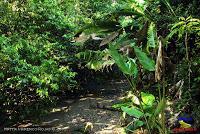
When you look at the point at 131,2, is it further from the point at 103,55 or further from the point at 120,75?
the point at 120,75

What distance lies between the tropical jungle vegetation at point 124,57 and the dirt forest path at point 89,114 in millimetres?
458

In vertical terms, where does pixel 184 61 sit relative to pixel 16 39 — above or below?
below

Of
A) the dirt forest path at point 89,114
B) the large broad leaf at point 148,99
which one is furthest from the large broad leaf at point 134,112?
the dirt forest path at point 89,114

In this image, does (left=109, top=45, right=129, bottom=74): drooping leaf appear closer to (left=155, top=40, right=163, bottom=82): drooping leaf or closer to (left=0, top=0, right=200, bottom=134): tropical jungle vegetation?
(left=0, top=0, right=200, bottom=134): tropical jungle vegetation

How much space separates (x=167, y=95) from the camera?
620 cm

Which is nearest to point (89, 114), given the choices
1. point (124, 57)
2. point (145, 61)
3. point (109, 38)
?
point (109, 38)

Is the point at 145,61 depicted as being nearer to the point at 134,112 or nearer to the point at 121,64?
the point at 121,64

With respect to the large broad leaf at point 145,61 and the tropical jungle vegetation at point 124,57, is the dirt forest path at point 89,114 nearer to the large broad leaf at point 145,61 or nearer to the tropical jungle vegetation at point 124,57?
the tropical jungle vegetation at point 124,57

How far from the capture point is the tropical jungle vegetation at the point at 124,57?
5.14 metres

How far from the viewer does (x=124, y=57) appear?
547cm

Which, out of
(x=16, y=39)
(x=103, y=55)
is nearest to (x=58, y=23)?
(x=16, y=39)

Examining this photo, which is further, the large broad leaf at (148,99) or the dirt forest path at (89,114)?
the dirt forest path at (89,114)

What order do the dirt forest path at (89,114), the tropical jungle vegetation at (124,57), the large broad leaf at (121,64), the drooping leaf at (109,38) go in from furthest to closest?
the dirt forest path at (89,114), the drooping leaf at (109,38), the tropical jungle vegetation at (124,57), the large broad leaf at (121,64)

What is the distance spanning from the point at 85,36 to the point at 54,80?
3.45ft
